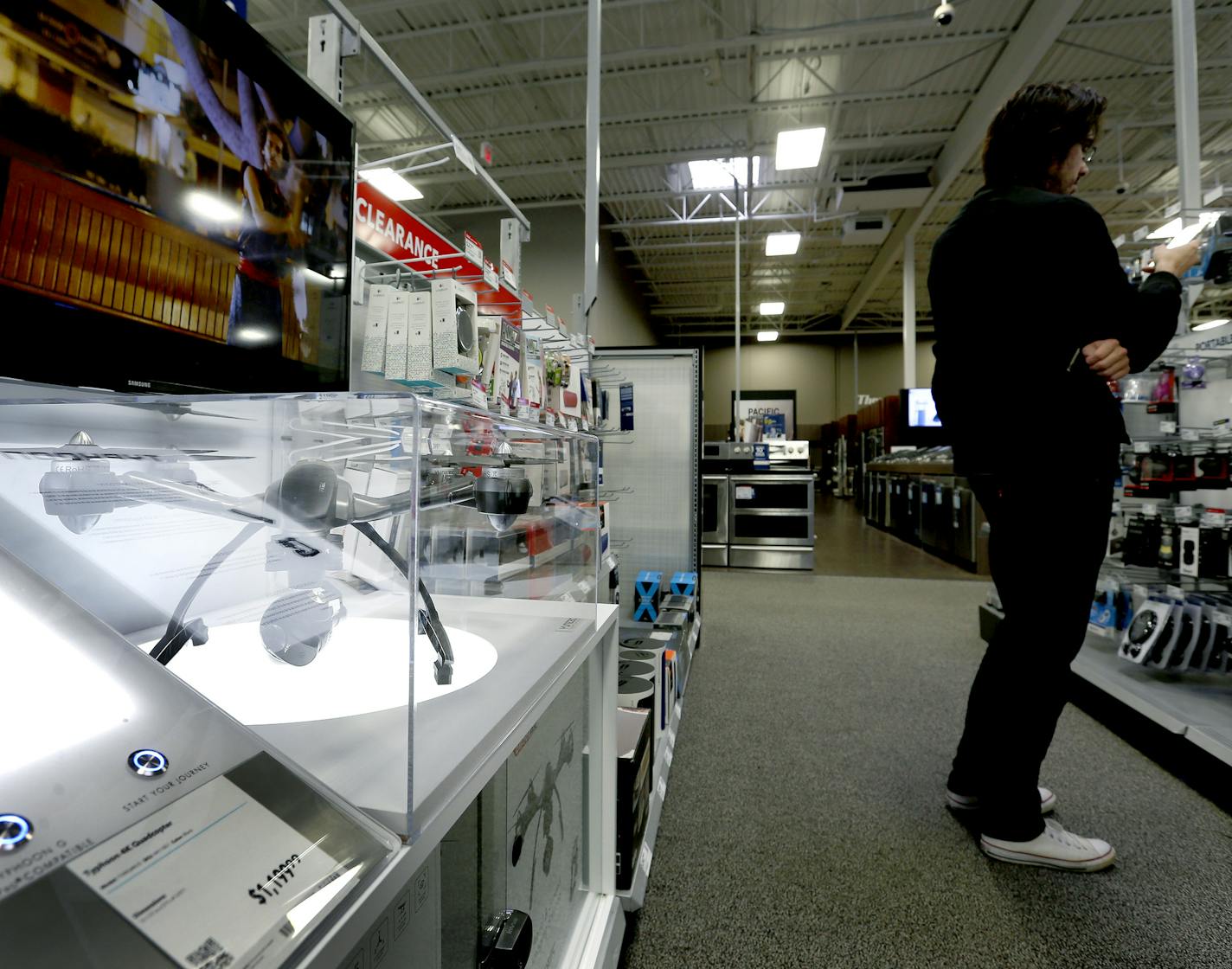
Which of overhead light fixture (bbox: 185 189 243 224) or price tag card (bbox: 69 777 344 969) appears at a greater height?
overhead light fixture (bbox: 185 189 243 224)

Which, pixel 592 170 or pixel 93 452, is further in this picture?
pixel 592 170

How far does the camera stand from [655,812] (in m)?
1.45

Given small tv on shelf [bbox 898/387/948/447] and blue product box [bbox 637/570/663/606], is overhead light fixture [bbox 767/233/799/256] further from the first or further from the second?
blue product box [bbox 637/570/663/606]

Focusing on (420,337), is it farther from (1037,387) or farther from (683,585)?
(683,585)

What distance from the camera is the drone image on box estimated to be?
0.45 m

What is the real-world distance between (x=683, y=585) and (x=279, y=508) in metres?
2.54

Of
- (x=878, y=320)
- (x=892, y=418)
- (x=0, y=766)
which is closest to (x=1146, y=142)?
(x=892, y=418)

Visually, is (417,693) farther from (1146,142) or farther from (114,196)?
(1146,142)

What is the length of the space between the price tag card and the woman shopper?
1374 mm

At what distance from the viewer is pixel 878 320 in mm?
14555

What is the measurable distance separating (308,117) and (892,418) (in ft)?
27.8

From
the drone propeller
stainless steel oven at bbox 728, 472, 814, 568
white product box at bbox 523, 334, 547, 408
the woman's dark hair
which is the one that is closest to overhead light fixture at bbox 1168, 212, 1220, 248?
the woman's dark hair

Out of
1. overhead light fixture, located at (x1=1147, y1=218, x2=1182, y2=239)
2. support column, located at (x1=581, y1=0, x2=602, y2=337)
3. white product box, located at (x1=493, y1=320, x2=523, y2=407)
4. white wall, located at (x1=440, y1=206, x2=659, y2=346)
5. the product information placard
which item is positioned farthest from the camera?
white wall, located at (x1=440, y1=206, x2=659, y2=346)

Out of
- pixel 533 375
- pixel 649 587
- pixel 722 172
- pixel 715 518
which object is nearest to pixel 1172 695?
pixel 649 587
